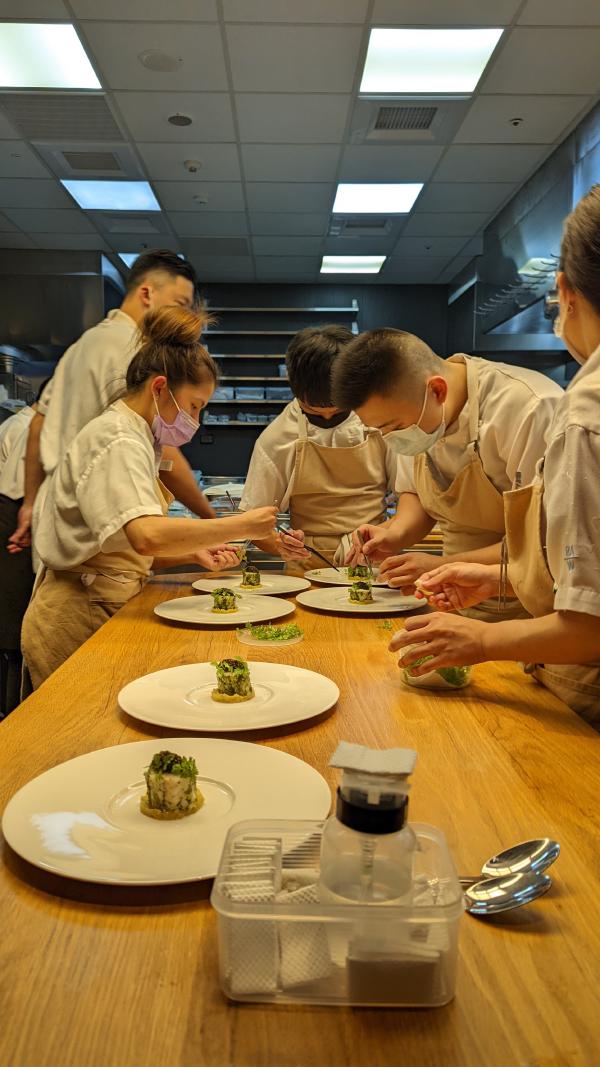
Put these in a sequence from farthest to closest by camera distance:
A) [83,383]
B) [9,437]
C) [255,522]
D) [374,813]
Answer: [9,437] → [83,383] → [255,522] → [374,813]

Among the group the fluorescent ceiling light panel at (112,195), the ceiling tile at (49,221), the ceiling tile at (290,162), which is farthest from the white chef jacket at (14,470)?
the ceiling tile at (49,221)

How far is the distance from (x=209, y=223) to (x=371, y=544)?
5.33 metres

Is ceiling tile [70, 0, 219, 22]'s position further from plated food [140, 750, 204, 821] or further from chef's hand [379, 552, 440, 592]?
plated food [140, 750, 204, 821]

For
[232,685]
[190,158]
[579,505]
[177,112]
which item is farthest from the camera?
[190,158]

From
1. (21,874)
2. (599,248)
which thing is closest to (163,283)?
(599,248)

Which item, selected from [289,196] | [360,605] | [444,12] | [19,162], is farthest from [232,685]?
[289,196]

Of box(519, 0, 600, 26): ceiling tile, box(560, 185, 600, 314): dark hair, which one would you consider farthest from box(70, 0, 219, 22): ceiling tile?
box(560, 185, 600, 314): dark hair

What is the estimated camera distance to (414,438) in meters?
2.20

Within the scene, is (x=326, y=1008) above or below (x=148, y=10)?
below

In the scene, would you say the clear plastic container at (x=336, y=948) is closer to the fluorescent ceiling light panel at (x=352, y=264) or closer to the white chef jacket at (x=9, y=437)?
the white chef jacket at (x=9, y=437)

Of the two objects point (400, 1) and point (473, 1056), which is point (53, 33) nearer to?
point (400, 1)

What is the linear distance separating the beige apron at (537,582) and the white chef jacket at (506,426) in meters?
0.62

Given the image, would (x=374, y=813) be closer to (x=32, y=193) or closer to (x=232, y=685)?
(x=232, y=685)

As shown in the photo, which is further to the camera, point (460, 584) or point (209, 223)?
point (209, 223)
